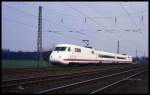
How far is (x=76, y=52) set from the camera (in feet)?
A: 136

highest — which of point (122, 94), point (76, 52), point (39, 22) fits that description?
point (39, 22)

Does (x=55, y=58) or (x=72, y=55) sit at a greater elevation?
(x=72, y=55)

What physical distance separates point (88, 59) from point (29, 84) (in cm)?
3058

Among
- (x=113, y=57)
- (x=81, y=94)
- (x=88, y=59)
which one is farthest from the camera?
(x=113, y=57)

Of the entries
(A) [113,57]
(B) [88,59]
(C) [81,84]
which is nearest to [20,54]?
(A) [113,57]

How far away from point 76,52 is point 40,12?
6672 mm

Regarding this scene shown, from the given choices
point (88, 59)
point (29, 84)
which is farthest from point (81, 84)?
point (88, 59)

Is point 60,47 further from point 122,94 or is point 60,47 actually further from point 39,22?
point 122,94

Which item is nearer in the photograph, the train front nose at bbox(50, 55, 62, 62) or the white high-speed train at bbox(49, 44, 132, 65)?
the train front nose at bbox(50, 55, 62, 62)

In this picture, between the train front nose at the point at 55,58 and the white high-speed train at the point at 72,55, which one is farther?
the white high-speed train at the point at 72,55

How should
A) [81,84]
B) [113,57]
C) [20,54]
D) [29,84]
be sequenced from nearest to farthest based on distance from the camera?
[29,84]
[81,84]
[113,57]
[20,54]

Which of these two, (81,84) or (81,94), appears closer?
(81,94)

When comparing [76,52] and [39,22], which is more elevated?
[39,22]

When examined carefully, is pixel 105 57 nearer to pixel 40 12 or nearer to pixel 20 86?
pixel 40 12
